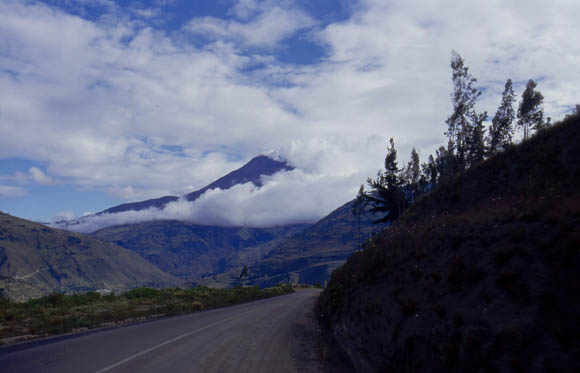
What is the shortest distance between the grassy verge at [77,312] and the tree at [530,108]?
54.8m

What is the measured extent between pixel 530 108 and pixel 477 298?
66904 millimetres

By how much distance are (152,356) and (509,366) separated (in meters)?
9.13

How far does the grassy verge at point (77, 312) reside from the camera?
1688 cm

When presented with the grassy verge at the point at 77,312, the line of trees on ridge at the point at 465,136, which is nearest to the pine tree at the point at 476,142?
the line of trees on ridge at the point at 465,136

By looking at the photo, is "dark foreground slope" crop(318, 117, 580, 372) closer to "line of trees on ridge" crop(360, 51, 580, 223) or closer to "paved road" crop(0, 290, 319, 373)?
"paved road" crop(0, 290, 319, 373)

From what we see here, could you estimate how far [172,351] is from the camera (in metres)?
11.7

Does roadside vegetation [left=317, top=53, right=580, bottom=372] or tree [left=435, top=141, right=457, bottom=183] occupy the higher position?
tree [left=435, top=141, right=457, bottom=183]

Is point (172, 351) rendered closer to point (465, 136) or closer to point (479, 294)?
point (479, 294)

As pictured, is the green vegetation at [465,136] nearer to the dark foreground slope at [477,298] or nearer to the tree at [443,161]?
the tree at [443,161]

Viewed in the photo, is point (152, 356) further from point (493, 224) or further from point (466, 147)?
point (466, 147)

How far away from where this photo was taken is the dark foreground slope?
5.59 metres

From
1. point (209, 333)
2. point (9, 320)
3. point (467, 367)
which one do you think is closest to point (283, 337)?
point (209, 333)

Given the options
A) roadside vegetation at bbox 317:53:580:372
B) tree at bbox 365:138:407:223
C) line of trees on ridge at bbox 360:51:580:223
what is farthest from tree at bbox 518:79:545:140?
roadside vegetation at bbox 317:53:580:372

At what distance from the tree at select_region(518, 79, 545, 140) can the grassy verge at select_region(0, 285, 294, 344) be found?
5479cm
